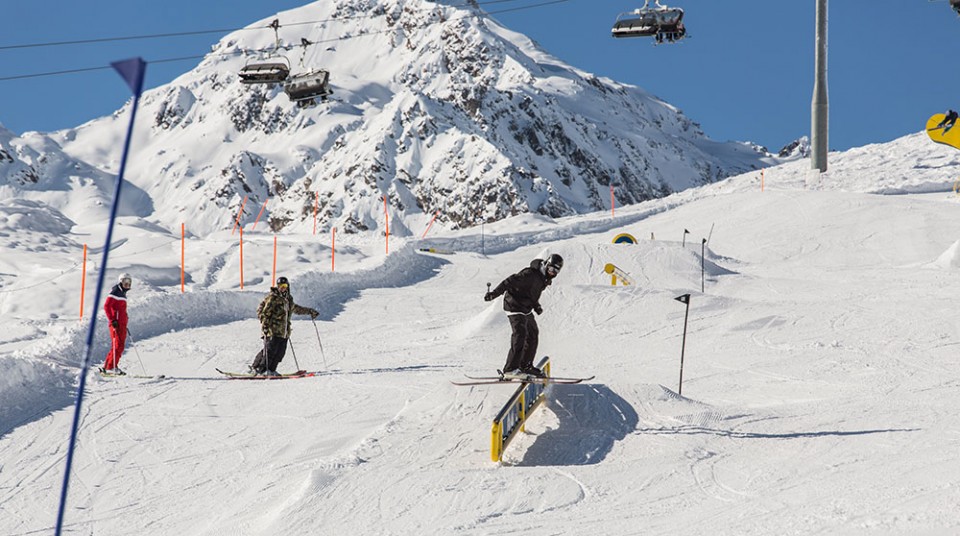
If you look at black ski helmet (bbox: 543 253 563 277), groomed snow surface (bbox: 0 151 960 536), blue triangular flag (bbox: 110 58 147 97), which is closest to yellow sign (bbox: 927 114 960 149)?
groomed snow surface (bbox: 0 151 960 536)

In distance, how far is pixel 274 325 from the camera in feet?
46.7

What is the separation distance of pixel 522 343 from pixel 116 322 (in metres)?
6.94

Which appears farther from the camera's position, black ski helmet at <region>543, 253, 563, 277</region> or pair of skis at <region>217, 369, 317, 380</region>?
pair of skis at <region>217, 369, 317, 380</region>

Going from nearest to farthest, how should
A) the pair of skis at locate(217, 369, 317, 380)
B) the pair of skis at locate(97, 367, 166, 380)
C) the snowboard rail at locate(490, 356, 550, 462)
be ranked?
the snowboard rail at locate(490, 356, 550, 462) < the pair of skis at locate(97, 367, 166, 380) < the pair of skis at locate(217, 369, 317, 380)

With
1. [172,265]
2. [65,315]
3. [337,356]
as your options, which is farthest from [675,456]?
[172,265]

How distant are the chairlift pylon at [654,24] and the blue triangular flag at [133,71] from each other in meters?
20.5

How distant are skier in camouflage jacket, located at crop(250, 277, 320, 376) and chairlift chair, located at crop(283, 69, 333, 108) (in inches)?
394

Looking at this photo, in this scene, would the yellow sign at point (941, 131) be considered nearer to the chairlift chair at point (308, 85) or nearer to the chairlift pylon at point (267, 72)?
the chairlift chair at point (308, 85)

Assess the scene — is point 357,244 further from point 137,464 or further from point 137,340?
point 137,464

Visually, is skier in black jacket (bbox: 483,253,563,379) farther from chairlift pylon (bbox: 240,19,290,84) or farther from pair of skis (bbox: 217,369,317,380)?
chairlift pylon (bbox: 240,19,290,84)

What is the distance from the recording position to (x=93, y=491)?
8.94 meters

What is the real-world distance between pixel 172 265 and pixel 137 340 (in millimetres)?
20943

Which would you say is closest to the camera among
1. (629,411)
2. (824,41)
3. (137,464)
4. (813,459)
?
(813,459)

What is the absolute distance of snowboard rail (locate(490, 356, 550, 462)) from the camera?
8.99m
